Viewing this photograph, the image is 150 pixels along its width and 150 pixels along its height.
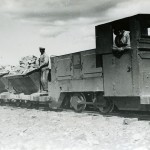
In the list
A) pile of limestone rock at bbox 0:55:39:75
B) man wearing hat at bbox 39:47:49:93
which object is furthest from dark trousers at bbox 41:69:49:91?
pile of limestone rock at bbox 0:55:39:75

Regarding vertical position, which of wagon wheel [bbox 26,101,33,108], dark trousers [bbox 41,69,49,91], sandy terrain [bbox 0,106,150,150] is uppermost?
dark trousers [bbox 41,69,49,91]

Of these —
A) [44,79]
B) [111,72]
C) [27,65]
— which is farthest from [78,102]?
[27,65]

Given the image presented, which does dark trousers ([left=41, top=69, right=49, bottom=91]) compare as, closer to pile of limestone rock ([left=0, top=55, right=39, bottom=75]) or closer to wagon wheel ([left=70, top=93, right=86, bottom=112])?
pile of limestone rock ([left=0, top=55, right=39, bottom=75])

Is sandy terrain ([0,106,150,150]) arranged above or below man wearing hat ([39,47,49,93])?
below

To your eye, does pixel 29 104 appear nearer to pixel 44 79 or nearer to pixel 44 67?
pixel 44 79

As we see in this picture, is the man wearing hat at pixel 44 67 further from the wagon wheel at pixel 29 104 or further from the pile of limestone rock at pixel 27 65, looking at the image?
the wagon wheel at pixel 29 104

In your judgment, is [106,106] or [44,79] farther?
[44,79]

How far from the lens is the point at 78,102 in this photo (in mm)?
12047

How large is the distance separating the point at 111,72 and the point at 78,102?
7.57 feet

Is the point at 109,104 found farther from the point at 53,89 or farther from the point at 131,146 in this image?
the point at 131,146

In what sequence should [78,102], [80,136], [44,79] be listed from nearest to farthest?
[80,136]
[78,102]
[44,79]

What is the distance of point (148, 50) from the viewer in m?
9.80

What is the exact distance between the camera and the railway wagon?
9.56 metres

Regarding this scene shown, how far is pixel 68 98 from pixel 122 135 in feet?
20.6
